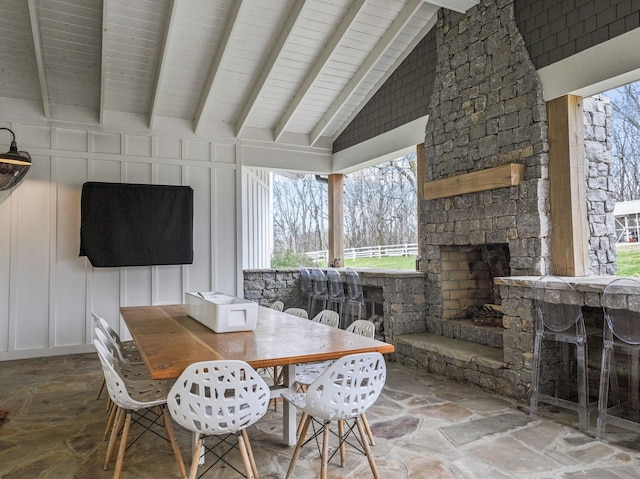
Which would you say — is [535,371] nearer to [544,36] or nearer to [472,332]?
[472,332]

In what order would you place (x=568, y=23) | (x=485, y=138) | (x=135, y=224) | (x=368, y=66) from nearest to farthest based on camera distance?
1. (x=568, y=23)
2. (x=485, y=138)
3. (x=368, y=66)
4. (x=135, y=224)

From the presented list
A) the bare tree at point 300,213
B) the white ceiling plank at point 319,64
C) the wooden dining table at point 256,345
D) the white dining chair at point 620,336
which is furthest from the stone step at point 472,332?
the bare tree at point 300,213

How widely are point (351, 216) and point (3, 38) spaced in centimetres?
783

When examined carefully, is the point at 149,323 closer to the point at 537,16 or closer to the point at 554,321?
the point at 554,321

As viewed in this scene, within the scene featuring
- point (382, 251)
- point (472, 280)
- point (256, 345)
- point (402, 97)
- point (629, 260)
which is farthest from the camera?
point (382, 251)

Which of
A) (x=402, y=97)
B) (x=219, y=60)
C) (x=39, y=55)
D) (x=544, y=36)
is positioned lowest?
(x=544, y=36)

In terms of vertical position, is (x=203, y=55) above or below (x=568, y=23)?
above

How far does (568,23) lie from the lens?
12.6ft

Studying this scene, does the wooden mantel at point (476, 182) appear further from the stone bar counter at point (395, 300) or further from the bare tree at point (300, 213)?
the bare tree at point (300, 213)

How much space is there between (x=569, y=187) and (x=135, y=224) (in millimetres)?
5190

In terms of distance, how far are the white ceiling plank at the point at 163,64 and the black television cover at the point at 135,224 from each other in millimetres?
1017

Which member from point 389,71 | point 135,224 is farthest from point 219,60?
→ point 135,224

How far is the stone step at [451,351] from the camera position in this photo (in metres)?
4.13

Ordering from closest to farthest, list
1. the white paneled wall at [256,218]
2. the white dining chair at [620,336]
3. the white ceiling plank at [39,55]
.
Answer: the white dining chair at [620,336] < the white ceiling plank at [39,55] < the white paneled wall at [256,218]
